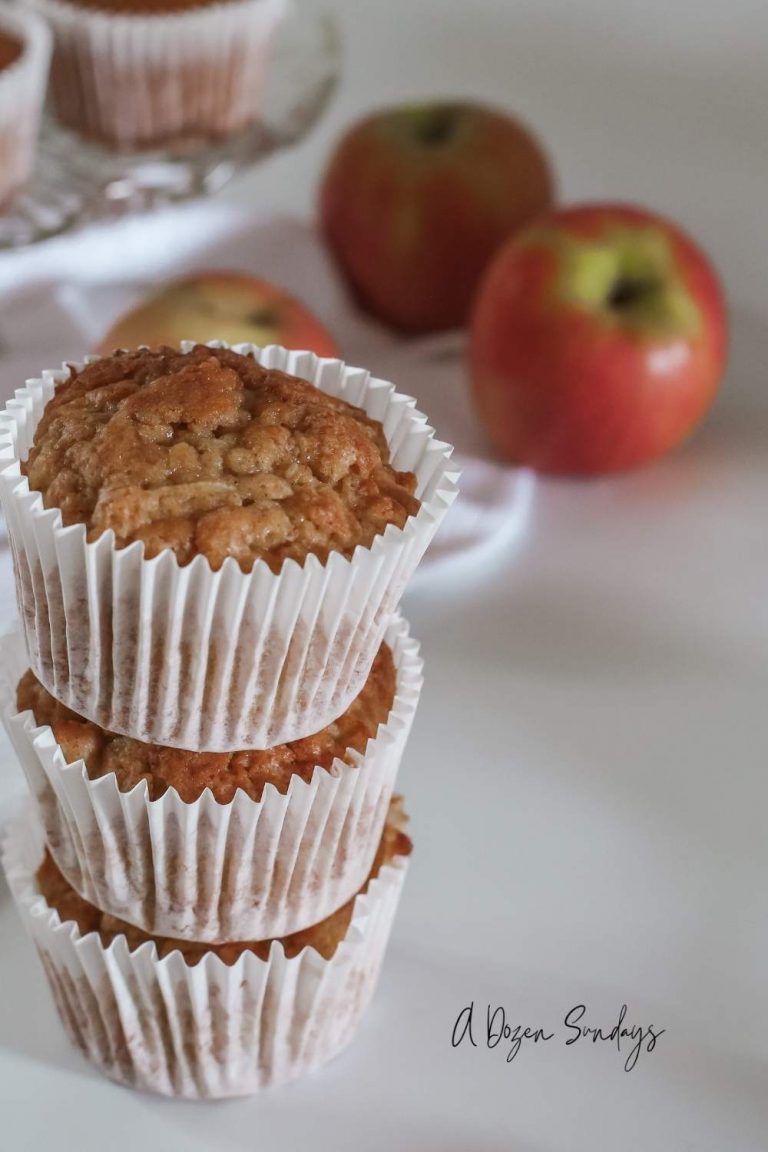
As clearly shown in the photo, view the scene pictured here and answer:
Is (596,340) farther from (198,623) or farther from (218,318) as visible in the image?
(198,623)

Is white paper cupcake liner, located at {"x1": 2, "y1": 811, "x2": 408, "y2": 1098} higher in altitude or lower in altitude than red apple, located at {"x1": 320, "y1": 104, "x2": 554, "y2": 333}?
lower

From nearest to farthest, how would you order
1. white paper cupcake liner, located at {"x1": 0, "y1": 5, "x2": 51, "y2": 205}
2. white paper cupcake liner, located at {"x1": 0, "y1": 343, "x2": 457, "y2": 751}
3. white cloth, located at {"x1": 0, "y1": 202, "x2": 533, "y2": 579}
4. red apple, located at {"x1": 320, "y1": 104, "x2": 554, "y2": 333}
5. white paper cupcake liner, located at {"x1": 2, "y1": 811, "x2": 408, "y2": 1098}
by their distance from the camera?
white paper cupcake liner, located at {"x1": 0, "y1": 343, "x2": 457, "y2": 751} → white paper cupcake liner, located at {"x1": 2, "y1": 811, "x2": 408, "y2": 1098} → white paper cupcake liner, located at {"x1": 0, "y1": 5, "x2": 51, "y2": 205} → white cloth, located at {"x1": 0, "y1": 202, "x2": 533, "y2": 579} → red apple, located at {"x1": 320, "y1": 104, "x2": 554, "y2": 333}

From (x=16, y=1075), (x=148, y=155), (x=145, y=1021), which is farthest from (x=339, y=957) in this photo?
(x=148, y=155)

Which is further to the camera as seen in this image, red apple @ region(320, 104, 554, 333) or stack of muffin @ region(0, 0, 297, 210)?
red apple @ region(320, 104, 554, 333)

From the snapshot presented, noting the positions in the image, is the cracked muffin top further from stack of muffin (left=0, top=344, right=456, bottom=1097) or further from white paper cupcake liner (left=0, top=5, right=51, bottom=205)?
white paper cupcake liner (left=0, top=5, right=51, bottom=205)

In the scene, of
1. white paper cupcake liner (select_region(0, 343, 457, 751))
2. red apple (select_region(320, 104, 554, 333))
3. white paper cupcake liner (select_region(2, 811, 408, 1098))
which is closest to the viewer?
white paper cupcake liner (select_region(0, 343, 457, 751))

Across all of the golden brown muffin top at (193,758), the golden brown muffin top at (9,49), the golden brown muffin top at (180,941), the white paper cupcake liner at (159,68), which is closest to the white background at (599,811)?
the golden brown muffin top at (180,941)

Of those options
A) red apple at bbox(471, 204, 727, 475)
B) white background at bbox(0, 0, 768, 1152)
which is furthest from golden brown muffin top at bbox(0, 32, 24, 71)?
white background at bbox(0, 0, 768, 1152)

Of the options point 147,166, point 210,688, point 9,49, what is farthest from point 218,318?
point 210,688

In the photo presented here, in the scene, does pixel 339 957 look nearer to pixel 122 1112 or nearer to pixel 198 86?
pixel 122 1112
